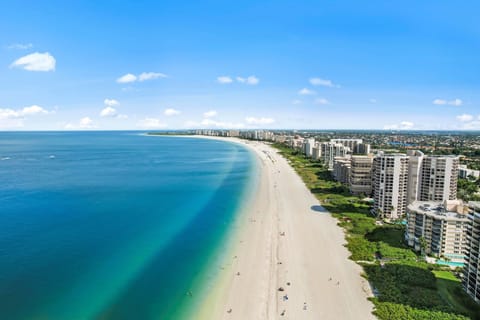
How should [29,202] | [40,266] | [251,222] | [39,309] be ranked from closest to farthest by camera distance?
[39,309] → [40,266] → [251,222] → [29,202]

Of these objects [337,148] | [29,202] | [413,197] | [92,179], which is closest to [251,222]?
[413,197]

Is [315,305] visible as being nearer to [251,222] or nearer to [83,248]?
[251,222]

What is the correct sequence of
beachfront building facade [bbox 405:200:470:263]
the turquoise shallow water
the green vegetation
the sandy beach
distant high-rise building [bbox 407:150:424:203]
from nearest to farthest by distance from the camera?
the green vegetation
the sandy beach
the turquoise shallow water
beachfront building facade [bbox 405:200:470:263]
distant high-rise building [bbox 407:150:424:203]

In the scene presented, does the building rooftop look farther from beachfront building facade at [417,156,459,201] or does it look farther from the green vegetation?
beachfront building facade at [417,156,459,201]

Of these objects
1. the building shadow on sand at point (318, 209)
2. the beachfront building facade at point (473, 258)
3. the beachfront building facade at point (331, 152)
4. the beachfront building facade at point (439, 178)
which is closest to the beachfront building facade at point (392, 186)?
the beachfront building facade at point (439, 178)

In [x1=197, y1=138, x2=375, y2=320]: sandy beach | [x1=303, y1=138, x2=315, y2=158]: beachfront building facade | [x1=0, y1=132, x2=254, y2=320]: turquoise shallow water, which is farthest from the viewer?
[x1=303, y1=138, x2=315, y2=158]: beachfront building facade

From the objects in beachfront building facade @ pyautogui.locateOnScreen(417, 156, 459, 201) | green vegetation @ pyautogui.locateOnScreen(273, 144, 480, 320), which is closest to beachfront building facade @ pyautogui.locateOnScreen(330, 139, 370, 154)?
beachfront building facade @ pyautogui.locateOnScreen(417, 156, 459, 201)

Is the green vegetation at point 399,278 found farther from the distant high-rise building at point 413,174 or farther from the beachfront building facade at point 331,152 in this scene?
the beachfront building facade at point 331,152

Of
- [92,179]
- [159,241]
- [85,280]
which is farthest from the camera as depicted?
[92,179]
